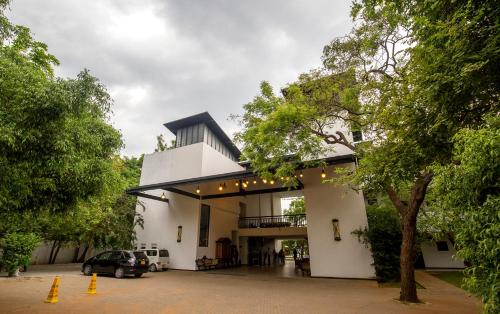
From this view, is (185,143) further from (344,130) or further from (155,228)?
(344,130)

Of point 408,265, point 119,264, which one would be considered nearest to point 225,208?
point 119,264

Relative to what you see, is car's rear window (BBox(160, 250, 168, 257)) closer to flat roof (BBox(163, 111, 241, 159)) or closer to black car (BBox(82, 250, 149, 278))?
black car (BBox(82, 250, 149, 278))

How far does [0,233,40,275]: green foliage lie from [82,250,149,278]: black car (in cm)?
273

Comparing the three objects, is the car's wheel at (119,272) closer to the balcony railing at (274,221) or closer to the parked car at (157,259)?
the parked car at (157,259)

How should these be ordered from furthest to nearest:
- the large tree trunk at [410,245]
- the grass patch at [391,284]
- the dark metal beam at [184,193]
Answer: the dark metal beam at [184,193]
the grass patch at [391,284]
the large tree trunk at [410,245]

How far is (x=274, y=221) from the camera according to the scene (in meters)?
20.0

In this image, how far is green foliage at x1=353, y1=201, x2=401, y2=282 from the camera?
1045cm

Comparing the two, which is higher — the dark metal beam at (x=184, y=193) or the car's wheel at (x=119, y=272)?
the dark metal beam at (x=184, y=193)

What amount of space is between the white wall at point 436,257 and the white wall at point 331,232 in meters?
8.21

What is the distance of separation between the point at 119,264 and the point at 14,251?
4.50m

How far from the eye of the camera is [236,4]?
8672mm

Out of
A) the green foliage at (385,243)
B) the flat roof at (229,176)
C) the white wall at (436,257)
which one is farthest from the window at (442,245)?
the flat roof at (229,176)

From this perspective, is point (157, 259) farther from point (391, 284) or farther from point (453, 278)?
point (453, 278)

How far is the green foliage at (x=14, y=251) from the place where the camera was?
11.1 m
